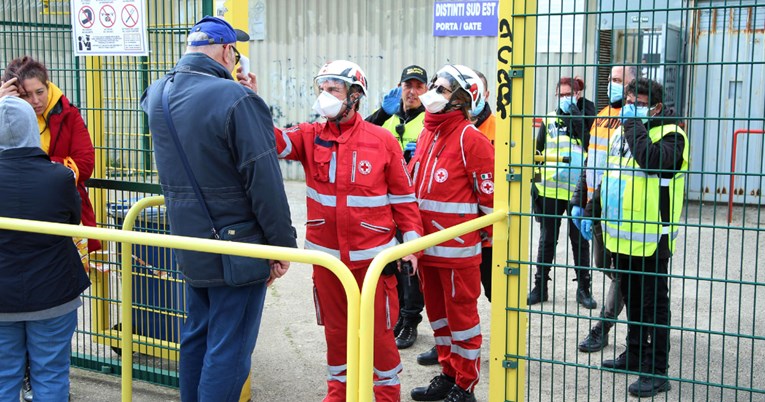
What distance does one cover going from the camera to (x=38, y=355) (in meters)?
3.96

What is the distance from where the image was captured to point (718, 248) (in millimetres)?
9258

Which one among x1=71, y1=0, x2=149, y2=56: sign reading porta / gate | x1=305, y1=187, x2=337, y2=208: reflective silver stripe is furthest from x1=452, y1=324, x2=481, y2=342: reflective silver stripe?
x1=71, y1=0, x2=149, y2=56: sign reading porta / gate

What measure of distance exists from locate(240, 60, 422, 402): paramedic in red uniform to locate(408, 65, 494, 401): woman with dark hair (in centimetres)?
43

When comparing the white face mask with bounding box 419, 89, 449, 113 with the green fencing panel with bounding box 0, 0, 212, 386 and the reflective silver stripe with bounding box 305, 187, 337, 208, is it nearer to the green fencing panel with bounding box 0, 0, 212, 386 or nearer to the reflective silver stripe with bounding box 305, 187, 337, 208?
the reflective silver stripe with bounding box 305, 187, 337, 208

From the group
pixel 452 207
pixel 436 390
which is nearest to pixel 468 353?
pixel 436 390

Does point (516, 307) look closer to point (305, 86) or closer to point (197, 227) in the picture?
point (197, 227)

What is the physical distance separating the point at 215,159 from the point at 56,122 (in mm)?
1835

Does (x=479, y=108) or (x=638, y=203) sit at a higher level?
(x=479, y=108)

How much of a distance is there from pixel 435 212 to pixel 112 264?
6.99 feet

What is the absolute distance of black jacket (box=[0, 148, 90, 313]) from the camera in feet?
12.3

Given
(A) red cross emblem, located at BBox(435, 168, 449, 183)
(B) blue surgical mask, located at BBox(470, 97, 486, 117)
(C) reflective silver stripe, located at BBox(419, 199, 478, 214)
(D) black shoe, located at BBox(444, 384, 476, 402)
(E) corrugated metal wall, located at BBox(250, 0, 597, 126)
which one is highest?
(E) corrugated metal wall, located at BBox(250, 0, 597, 126)

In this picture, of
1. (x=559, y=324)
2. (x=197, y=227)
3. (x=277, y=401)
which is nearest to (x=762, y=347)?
(x=559, y=324)

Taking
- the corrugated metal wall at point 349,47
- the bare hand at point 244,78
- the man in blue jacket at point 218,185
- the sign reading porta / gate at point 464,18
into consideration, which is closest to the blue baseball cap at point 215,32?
the man in blue jacket at point 218,185

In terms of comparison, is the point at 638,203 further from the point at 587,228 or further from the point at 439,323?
the point at 439,323
